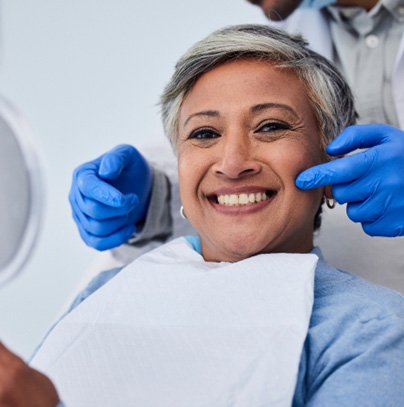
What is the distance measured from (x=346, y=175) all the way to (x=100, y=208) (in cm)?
61

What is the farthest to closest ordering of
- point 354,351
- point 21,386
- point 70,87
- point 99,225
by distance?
point 70,87 < point 99,225 < point 354,351 < point 21,386

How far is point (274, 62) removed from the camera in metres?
1.28

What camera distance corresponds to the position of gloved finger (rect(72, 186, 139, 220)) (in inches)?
61.6

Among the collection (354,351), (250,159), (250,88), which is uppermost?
(250,88)

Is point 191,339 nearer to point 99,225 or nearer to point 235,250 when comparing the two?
point 235,250

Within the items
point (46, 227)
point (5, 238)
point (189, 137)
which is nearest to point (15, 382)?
point (189, 137)

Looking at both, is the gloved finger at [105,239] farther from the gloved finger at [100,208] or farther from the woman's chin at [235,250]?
the woman's chin at [235,250]

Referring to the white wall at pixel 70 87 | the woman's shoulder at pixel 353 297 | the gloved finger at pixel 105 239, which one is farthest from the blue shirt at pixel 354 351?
the white wall at pixel 70 87

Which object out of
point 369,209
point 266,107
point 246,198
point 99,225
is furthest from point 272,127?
point 99,225

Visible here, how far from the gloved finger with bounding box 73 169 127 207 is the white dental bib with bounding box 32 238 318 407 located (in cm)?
29

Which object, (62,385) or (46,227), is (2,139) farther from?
(62,385)

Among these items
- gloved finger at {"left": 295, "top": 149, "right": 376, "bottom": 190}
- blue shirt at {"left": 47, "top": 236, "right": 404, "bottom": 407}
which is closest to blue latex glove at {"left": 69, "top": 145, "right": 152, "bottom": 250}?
gloved finger at {"left": 295, "top": 149, "right": 376, "bottom": 190}

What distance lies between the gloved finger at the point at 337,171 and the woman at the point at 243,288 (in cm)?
3

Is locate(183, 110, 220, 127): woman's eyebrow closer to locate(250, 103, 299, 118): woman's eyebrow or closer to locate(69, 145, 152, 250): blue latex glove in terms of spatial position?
locate(250, 103, 299, 118): woman's eyebrow
